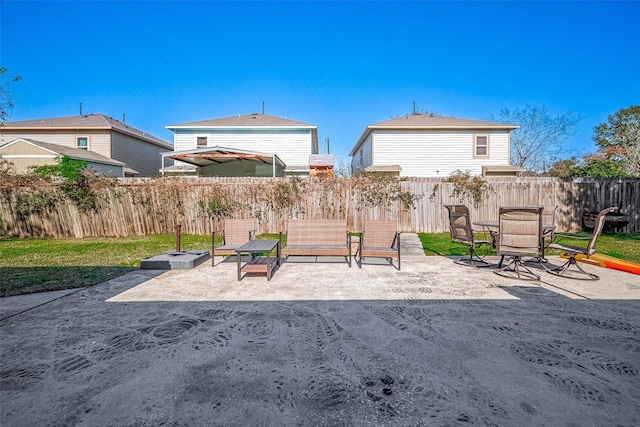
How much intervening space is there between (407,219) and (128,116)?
2882 cm

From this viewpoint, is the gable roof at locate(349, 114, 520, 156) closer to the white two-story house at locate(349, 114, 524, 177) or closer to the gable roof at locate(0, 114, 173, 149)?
the white two-story house at locate(349, 114, 524, 177)

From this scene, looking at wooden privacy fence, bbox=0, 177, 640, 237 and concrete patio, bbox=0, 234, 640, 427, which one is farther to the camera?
wooden privacy fence, bbox=0, 177, 640, 237

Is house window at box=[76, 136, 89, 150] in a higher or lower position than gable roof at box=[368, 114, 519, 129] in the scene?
lower

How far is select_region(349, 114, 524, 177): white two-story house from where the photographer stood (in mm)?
20094

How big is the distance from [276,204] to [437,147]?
1288 cm

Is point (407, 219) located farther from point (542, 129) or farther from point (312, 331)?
point (542, 129)

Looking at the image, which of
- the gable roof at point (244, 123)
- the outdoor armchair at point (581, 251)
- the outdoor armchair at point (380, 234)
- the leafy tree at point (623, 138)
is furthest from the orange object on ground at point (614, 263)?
the leafy tree at point (623, 138)

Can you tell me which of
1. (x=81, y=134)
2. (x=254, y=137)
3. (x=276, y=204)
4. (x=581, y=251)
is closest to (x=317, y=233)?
(x=581, y=251)

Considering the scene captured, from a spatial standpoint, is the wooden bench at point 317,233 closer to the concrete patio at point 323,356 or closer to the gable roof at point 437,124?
the concrete patio at point 323,356

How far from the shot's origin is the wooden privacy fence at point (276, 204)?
12.0 meters

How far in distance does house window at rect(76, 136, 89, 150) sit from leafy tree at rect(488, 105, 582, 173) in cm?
3453

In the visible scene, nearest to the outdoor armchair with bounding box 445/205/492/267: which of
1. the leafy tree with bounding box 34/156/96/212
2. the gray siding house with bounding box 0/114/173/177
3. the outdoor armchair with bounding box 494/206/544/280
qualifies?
the outdoor armchair with bounding box 494/206/544/280

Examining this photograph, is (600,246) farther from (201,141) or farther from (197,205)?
(201,141)

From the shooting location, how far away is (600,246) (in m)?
9.30
